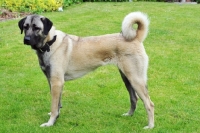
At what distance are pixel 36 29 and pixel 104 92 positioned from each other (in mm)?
1925

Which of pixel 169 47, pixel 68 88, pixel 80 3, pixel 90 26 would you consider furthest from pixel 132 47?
pixel 80 3

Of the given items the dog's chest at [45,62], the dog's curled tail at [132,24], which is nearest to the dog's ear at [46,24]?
the dog's chest at [45,62]

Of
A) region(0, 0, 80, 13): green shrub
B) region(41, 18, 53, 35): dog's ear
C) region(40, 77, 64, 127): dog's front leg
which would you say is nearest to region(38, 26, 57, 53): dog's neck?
region(41, 18, 53, 35): dog's ear

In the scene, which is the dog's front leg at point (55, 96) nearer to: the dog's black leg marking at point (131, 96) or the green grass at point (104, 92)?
the green grass at point (104, 92)

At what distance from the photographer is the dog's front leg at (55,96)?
4.73 metres

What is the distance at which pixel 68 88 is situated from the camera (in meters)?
6.20

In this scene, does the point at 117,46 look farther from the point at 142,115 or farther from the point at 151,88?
the point at 151,88

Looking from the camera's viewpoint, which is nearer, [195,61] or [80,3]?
[195,61]

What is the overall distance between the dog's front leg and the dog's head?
510 mm

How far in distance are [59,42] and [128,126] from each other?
1399 millimetres

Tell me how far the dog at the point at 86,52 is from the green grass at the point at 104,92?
36 cm

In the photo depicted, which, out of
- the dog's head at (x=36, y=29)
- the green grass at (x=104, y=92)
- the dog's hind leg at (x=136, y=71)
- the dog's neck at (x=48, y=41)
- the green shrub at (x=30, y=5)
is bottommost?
the green grass at (x=104, y=92)

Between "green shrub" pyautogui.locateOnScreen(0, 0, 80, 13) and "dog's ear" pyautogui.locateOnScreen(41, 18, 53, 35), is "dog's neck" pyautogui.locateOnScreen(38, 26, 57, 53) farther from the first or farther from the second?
"green shrub" pyautogui.locateOnScreen(0, 0, 80, 13)

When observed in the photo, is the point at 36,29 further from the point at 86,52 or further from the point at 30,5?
the point at 30,5
